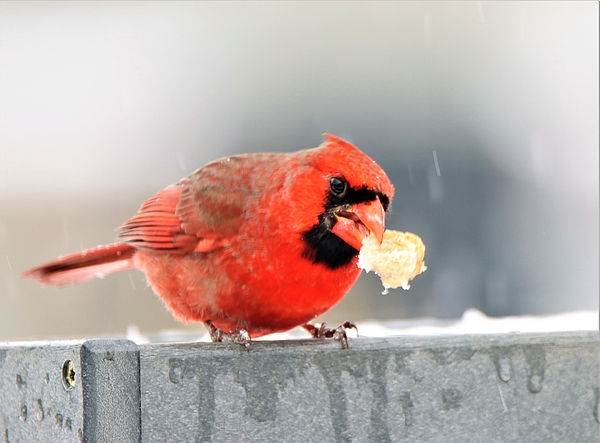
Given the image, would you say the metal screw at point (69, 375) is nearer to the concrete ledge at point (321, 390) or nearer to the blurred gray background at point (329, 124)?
the concrete ledge at point (321, 390)

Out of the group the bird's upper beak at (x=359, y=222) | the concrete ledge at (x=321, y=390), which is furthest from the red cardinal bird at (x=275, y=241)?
the concrete ledge at (x=321, y=390)

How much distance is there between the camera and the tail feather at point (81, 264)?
284cm

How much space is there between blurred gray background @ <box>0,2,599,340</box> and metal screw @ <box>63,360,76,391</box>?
4.30 meters

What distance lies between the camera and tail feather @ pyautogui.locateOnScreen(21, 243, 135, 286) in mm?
2838

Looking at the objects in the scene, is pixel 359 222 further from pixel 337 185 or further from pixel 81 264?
pixel 81 264

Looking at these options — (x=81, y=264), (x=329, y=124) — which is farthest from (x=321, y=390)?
(x=329, y=124)

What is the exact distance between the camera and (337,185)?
6.97 feet

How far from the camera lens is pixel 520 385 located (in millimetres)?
1601

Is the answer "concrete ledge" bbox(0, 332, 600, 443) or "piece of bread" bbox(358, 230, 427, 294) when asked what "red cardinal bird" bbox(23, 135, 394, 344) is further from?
"concrete ledge" bbox(0, 332, 600, 443)

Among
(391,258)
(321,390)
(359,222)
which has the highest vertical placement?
(359,222)

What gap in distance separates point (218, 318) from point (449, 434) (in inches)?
36.0

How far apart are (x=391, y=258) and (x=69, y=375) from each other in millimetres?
929

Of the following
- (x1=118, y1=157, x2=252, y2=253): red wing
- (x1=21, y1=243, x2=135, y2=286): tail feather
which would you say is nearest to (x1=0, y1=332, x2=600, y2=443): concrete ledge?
(x1=118, y1=157, x2=252, y2=253): red wing

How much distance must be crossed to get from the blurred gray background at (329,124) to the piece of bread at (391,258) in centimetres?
375
